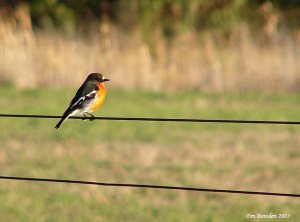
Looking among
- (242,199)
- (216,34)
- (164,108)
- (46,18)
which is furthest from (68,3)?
(242,199)

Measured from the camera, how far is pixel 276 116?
19.0m

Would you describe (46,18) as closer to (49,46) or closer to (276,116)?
(49,46)

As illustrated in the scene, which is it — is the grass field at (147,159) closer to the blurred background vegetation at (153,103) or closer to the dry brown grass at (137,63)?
the blurred background vegetation at (153,103)

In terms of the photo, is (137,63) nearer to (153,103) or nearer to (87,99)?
(153,103)

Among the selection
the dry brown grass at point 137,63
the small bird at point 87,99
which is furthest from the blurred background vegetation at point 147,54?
the small bird at point 87,99

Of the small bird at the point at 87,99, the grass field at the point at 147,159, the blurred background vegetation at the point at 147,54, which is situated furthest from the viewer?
the blurred background vegetation at the point at 147,54

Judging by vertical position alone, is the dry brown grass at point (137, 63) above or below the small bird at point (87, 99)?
above

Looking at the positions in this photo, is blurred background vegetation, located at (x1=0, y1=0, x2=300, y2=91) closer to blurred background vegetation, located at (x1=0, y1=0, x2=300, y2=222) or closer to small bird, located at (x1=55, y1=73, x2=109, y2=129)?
blurred background vegetation, located at (x1=0, y1=0, x2=300, y2=222)

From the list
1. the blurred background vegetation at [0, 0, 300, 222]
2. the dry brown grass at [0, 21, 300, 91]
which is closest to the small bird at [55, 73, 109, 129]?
the blurred background vegetation at [0, 0, 300, 222]

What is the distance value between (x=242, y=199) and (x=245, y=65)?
38.4ft

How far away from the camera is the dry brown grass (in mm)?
21547

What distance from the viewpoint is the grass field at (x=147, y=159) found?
1043cm

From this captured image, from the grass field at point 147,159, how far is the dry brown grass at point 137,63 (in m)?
0.78

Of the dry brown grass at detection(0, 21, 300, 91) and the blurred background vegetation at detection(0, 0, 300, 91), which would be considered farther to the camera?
the blurred background vegetation at detection(0, 0, 300, 91)
